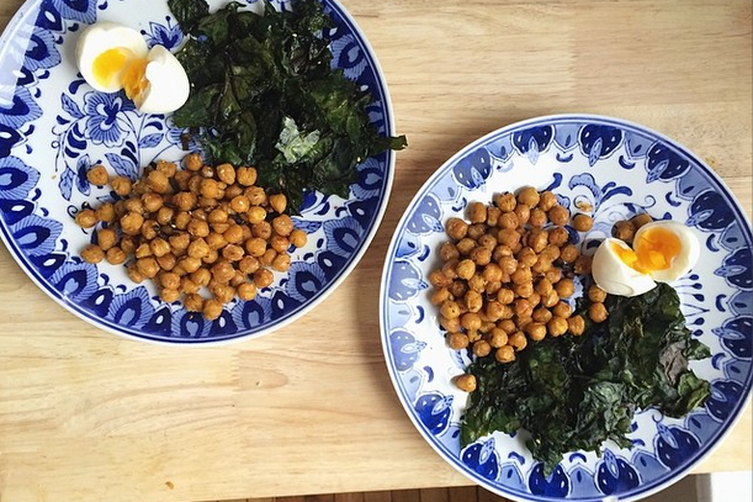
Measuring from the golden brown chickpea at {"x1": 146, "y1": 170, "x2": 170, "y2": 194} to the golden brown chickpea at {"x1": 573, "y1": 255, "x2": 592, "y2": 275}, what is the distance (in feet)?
2.61

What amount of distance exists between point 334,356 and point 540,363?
1.29 ft

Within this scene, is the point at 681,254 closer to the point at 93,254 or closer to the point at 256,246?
the point at 256,246

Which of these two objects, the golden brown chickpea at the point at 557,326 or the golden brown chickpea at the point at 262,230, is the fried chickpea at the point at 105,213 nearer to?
the golden brown chickpea at the point at 262,230

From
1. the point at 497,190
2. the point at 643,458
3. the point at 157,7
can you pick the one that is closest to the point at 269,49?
the point at 157,7

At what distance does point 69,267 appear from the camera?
1.43 metres

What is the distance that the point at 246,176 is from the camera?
1419 mm

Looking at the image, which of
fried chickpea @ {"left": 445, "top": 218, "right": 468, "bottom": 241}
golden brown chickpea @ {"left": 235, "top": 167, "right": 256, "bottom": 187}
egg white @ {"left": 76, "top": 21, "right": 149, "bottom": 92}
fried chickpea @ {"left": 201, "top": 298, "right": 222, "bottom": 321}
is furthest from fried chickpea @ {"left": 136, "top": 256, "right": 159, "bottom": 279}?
fried chickpea @ {"left": 445, "top": 218, "right": 468, "bottom": 241}

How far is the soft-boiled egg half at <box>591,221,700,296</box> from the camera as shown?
55.7 inches

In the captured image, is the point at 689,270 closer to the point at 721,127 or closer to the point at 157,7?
the point at 721,127

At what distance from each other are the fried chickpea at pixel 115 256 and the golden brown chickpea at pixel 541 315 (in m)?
0.78

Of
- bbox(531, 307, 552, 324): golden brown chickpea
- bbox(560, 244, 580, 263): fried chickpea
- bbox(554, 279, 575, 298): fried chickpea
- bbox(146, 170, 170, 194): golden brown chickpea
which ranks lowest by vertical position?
bbox(531, 307, 552, 324): golden brown chickpea

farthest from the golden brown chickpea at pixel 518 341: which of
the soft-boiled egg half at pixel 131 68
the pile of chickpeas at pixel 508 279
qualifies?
the soft-boiled egg half at pixel 131 68

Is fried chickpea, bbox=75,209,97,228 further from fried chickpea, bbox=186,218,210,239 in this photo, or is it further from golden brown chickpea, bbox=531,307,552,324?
golden brown chickpea, bbox=531,307,552,324

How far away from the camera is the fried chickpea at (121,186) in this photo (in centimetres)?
143
